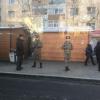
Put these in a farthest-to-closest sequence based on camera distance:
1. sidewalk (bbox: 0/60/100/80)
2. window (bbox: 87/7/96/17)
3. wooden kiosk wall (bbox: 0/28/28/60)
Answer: window (bbox: 87/7/96/17) → wooden kiosk wall (bbox: 0/28/28/60) → sidewalk (bbox: 0/60/100/80)

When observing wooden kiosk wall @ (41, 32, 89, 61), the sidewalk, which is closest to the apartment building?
wooden kiosk wall @ (41, 32, 89, 61)

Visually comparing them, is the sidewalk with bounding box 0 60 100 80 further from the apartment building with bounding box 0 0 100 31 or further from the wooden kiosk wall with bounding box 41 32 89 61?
the apartment building with bounding box 0 0 100 31

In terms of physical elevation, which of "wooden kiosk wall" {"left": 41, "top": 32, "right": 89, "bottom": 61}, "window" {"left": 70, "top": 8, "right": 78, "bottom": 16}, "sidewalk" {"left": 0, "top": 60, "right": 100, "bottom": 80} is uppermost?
"window" {"left": 70, "top": 8, "right": 78, "bottom": 16}

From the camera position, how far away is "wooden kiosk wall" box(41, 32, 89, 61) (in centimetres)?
2439

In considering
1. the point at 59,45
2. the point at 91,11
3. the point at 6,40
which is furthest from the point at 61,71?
the point at 91,11

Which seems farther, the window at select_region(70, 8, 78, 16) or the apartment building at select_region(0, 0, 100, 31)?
the window at select_region(70, 8, 78, 16)

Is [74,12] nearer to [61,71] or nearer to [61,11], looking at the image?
[61,11]

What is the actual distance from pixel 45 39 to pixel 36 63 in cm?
319

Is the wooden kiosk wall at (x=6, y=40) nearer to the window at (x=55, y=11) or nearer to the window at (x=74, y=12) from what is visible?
the window at (x=74, y=12)

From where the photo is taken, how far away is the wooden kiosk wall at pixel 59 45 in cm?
2439

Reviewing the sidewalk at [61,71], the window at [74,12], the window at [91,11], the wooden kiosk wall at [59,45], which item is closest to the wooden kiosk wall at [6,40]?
the wooden kiosk wall at [59,45]

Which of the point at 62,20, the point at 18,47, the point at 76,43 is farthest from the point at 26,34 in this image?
the point at 62,20

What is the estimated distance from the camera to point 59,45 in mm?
24906

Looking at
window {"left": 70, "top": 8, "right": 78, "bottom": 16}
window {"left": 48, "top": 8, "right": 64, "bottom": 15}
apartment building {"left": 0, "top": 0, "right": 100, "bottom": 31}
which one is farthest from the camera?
window {"left": 48, "top": 8, "right": 64, "bottom": 15}
